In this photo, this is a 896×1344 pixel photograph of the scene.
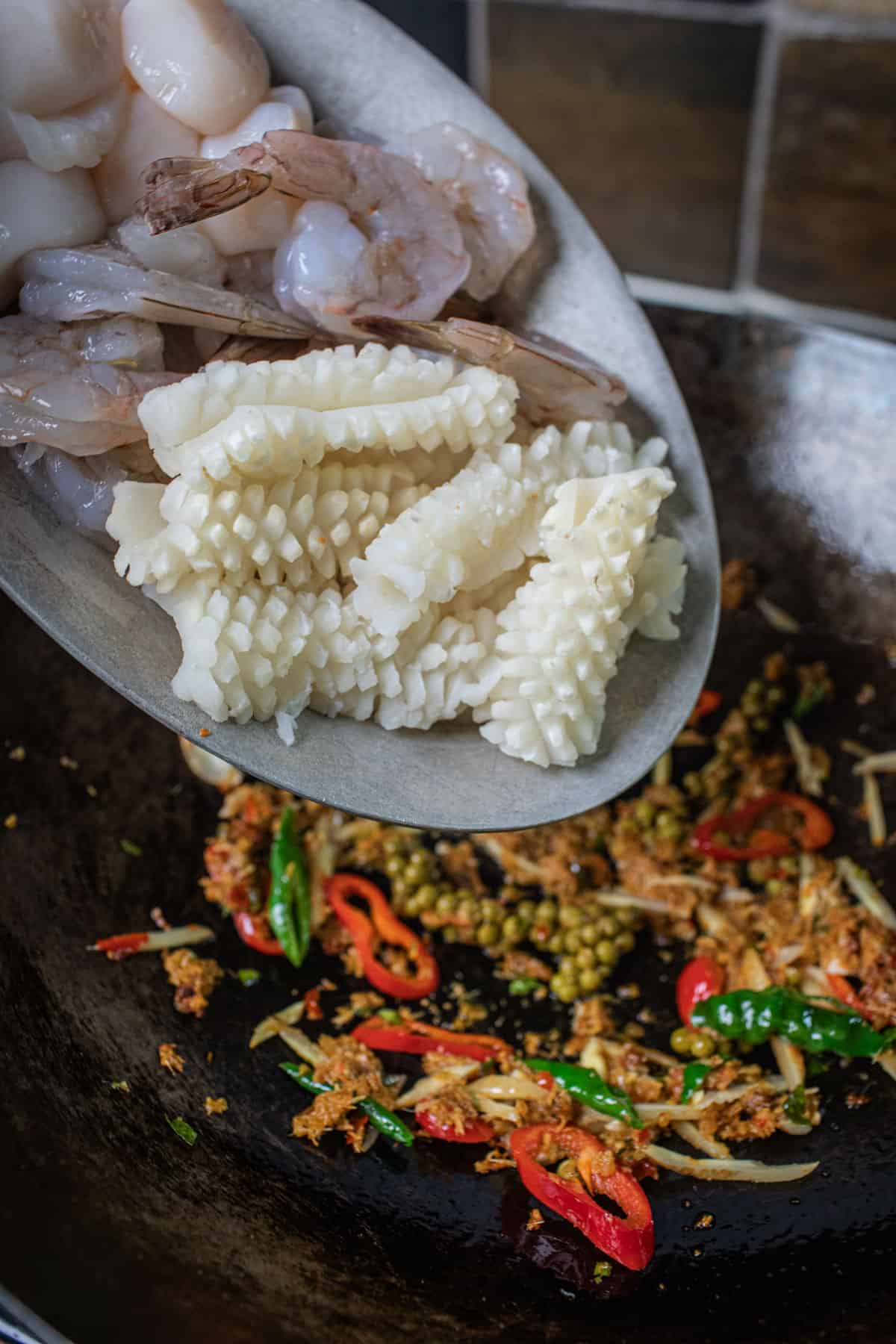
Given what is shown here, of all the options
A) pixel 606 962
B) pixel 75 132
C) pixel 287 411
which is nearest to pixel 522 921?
pixel 606 962

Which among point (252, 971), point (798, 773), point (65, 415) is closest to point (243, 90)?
point (65, 415)

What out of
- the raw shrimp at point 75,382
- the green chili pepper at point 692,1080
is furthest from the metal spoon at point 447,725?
the green chili pepper at point 692,1080

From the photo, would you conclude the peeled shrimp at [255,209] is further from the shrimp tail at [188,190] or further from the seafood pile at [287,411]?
the shrimp tail at [188,190]

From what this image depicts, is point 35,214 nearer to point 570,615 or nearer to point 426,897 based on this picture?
point 570,615

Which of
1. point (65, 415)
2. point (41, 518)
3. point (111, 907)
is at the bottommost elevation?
point (111, 907)

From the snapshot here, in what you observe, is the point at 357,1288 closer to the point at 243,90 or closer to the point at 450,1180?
the point at 450,1180

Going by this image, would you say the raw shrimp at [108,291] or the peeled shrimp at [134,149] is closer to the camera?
the raw shrimp at [108,291]
